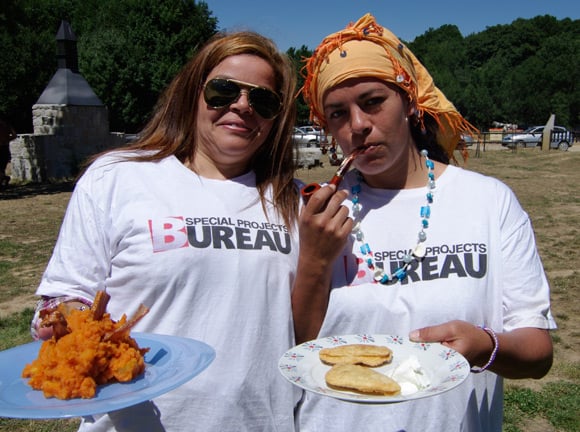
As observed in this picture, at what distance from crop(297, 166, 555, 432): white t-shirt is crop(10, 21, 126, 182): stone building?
17153mm

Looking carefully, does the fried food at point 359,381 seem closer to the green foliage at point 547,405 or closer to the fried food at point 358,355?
the fried food at point 358,355

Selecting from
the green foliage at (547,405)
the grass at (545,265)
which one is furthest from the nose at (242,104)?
the green foliage at (547,405)

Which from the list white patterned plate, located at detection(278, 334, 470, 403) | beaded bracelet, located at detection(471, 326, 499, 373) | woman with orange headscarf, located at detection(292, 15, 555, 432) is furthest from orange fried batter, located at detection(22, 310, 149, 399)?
beaded bracelet, located at detection(471, 326, 499, 373)

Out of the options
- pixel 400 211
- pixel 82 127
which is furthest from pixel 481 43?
pixel 400 211

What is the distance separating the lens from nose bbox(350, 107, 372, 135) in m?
2.08

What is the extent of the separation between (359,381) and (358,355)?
156mm

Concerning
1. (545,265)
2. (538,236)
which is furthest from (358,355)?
(538,236)

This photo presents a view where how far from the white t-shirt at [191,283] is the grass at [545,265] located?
8.30ft

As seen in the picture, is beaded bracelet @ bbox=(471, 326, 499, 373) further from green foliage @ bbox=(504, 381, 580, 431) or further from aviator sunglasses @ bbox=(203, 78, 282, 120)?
green foliage @ bbox=(504, 381, 580, 431)

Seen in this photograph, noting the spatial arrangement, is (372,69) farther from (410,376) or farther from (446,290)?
(410,376)

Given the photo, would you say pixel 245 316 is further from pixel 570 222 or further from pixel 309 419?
pixel 570 222

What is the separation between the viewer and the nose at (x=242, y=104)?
2.26m

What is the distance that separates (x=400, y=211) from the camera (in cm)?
219

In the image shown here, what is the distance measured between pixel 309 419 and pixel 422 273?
2.27 feet
